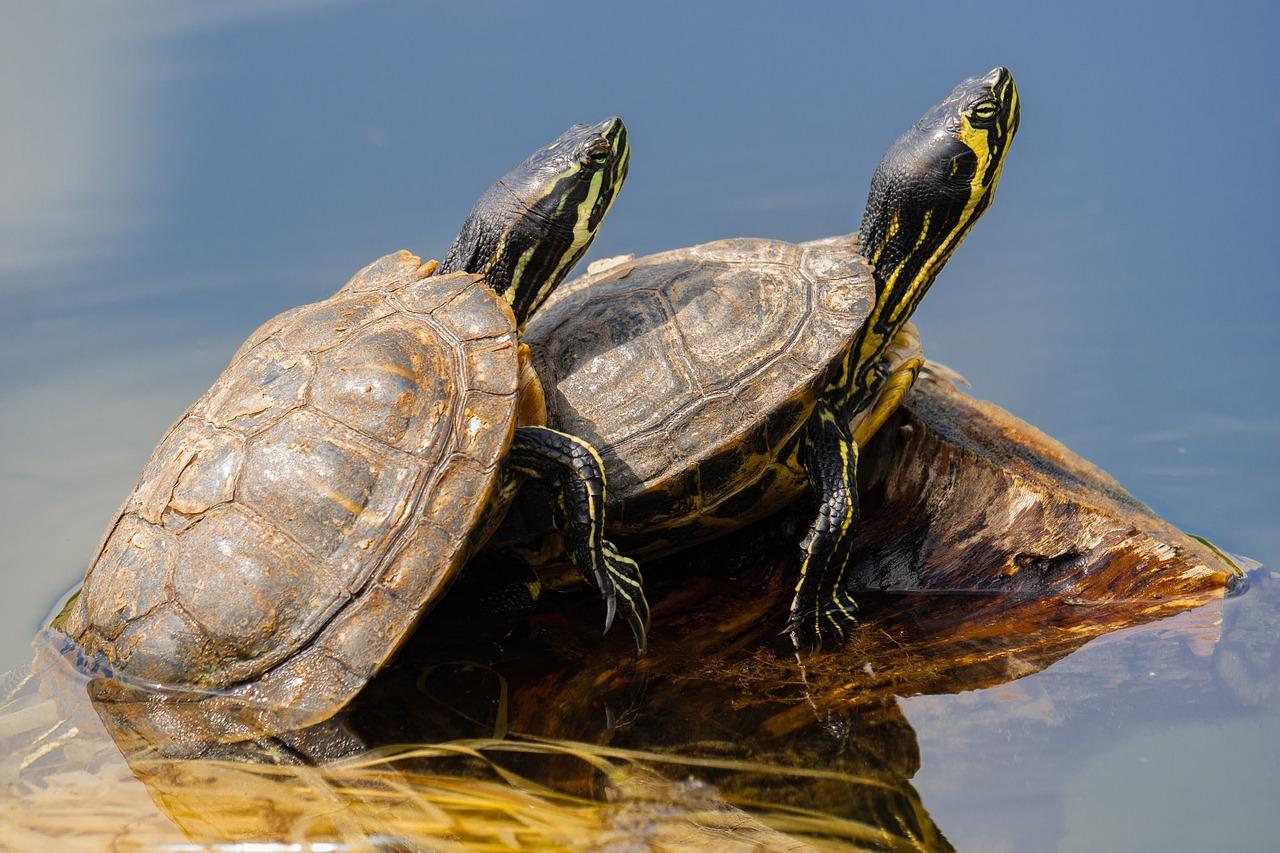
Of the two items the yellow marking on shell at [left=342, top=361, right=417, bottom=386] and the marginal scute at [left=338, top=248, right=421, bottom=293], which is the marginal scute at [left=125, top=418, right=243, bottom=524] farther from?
the marginal scute at [left=338, top=248, right=421, bottom=293]

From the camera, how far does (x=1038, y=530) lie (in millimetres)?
3918

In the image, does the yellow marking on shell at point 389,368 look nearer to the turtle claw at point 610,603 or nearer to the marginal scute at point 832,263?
the turtle claw at point 610,603

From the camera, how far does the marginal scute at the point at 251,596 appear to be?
310cm

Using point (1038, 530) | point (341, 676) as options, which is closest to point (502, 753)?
point (341, 676)

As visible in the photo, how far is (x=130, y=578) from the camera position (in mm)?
3264

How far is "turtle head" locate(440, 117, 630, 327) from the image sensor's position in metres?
3.96

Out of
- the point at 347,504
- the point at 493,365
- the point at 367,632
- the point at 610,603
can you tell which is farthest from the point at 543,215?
the point at 367,632

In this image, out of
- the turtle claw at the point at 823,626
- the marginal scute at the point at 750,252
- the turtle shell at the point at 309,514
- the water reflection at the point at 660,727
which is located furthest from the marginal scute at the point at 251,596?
the marginal scute at the point at 750,252

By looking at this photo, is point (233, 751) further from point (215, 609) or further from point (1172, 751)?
point (1172, 751)

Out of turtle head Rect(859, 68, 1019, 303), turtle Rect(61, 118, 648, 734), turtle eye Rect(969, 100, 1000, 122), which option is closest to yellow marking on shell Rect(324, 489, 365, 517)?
turtle Rect(61, 118, 648, 734)

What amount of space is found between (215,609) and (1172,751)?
9.33 ft

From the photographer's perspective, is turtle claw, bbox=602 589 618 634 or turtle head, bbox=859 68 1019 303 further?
turtle head, bbox=859 68 1019 303

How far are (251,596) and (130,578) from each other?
457 mm

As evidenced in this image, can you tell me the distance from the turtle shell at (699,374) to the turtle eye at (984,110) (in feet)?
2.41
